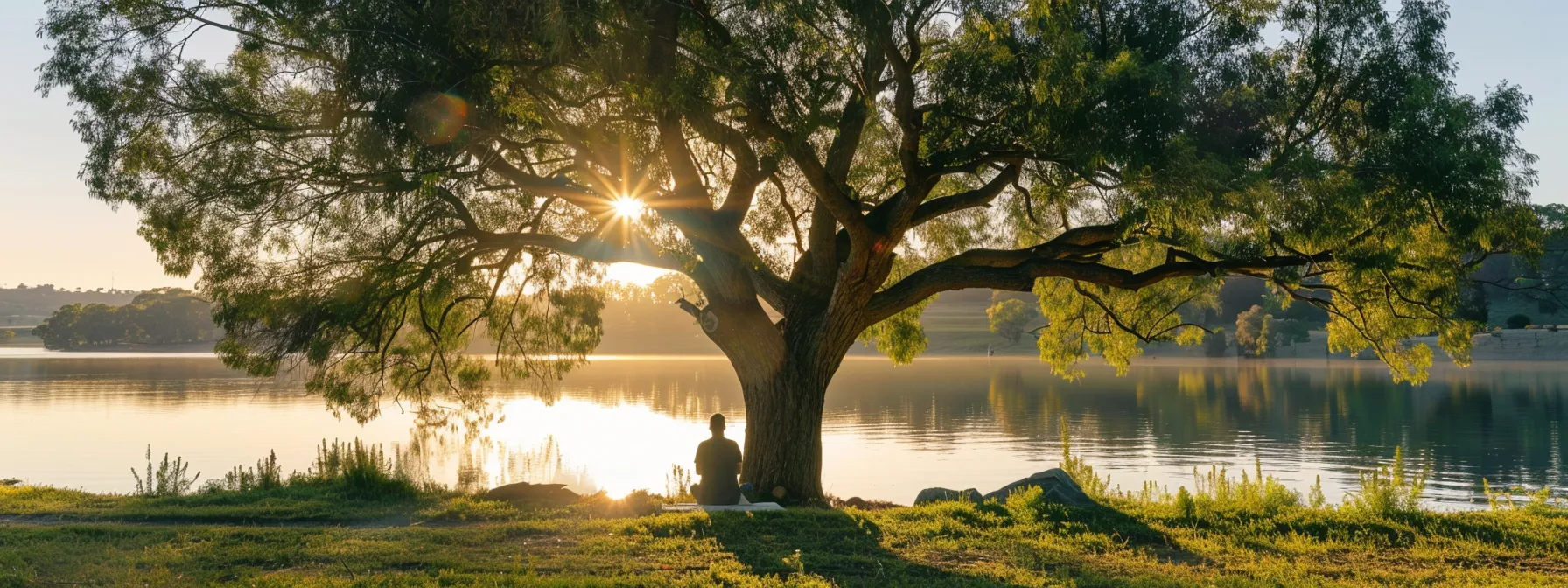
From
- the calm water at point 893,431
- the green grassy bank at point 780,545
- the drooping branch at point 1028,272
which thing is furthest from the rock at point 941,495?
the calm water at point 893,431

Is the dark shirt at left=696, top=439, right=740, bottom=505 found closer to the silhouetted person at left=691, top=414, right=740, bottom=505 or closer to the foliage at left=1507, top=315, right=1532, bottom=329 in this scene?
the silhouetted person at left=691, top=414, right=740, bottom=505

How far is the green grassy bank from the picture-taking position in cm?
781

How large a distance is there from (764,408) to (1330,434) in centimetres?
2436

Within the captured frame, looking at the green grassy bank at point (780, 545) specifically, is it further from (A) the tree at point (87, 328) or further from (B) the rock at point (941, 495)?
(A) the tree at point (87, 328)

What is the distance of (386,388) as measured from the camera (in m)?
17.6

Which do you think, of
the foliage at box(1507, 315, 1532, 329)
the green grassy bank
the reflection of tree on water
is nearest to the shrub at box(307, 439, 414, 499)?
the green grassy bank

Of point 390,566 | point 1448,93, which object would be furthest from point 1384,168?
point 390,566

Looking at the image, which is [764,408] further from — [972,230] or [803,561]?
[972,230]

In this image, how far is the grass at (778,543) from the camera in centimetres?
781

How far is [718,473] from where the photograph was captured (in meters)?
12.1

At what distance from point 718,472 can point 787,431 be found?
204 cm

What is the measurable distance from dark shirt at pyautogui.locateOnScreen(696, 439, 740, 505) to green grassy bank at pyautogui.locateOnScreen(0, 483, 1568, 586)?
104 cm

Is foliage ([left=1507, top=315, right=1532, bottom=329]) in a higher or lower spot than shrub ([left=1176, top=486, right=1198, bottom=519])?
higher

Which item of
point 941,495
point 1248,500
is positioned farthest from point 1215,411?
point 1248,500
